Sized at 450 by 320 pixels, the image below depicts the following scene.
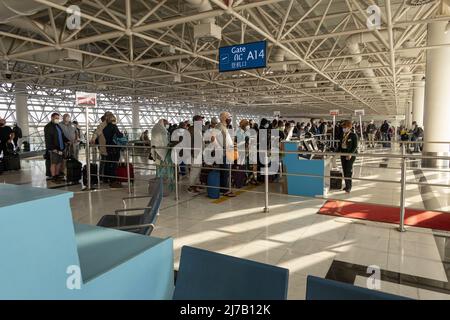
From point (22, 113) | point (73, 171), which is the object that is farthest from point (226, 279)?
point (22, 113)

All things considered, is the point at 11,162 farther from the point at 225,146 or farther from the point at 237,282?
the point at 237,282

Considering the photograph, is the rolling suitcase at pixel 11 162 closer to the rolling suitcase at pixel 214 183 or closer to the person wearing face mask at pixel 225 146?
the rolling suitcase at pixel 214 183

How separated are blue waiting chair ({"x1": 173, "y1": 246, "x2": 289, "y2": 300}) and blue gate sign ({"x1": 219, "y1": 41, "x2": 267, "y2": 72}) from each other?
22.2ft

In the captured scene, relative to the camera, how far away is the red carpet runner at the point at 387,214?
182 inches

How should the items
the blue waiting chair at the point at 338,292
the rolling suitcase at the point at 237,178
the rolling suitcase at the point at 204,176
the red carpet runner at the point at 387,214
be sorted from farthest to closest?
the rolling suitcase at the point at 237,178, the rolling suitcase at the point at 204,176, the red carpet runner at the point at 387,214, the blue waiting chair at the point at 338,292

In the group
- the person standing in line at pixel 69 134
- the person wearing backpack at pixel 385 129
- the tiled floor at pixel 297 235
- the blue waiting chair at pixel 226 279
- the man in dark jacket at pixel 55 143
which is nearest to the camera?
the blue waiting chair at pixel 226 279

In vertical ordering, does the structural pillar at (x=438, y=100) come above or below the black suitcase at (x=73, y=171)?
above

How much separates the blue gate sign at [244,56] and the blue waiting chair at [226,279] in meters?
6.76

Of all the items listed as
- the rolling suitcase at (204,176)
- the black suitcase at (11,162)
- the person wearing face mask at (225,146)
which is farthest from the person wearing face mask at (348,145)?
the black suitcase at (11,162)

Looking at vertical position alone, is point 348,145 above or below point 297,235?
above

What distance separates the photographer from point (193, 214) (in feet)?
17.2

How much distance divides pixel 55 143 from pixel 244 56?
5342 millimetres

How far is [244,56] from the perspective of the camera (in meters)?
7.92

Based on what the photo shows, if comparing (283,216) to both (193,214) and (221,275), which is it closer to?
(193,214)
